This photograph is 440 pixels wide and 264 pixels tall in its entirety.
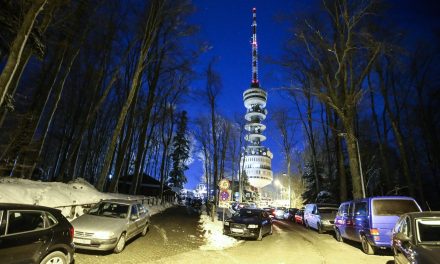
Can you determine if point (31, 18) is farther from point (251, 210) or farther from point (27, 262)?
point (251, 210)

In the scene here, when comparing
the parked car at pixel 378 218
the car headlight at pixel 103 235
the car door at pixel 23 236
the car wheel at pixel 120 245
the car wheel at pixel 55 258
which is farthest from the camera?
the parked car at pixel 378 218

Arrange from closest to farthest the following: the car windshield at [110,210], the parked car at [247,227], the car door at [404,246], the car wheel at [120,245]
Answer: the car door at [404,246] → the car wheel at [120,245] → the car windshield at [110,210] → the parked car at [247,227]

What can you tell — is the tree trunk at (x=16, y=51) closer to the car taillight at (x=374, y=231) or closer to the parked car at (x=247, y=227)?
the parked car at (x=247, y=227)

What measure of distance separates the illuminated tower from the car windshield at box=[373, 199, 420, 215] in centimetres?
12688

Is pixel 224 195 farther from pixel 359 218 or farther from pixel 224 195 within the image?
pixel 359 218

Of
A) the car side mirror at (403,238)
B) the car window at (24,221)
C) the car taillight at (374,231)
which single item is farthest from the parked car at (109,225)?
the car taillight at (374,231)

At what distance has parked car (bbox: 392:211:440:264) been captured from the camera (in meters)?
5.84

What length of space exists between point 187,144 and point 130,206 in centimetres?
4890

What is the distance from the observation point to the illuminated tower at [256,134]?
139 m

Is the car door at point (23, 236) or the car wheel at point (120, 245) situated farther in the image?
the car wheel at point (120, 245)

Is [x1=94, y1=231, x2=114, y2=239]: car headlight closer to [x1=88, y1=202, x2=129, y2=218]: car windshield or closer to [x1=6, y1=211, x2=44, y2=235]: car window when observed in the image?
[x1=88, y1=202, x2=129, y2=218]: car windshield

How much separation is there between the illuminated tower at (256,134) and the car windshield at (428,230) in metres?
131

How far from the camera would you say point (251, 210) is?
1700 cm

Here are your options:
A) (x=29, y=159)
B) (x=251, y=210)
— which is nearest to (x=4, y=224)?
(x=251, y=210)
